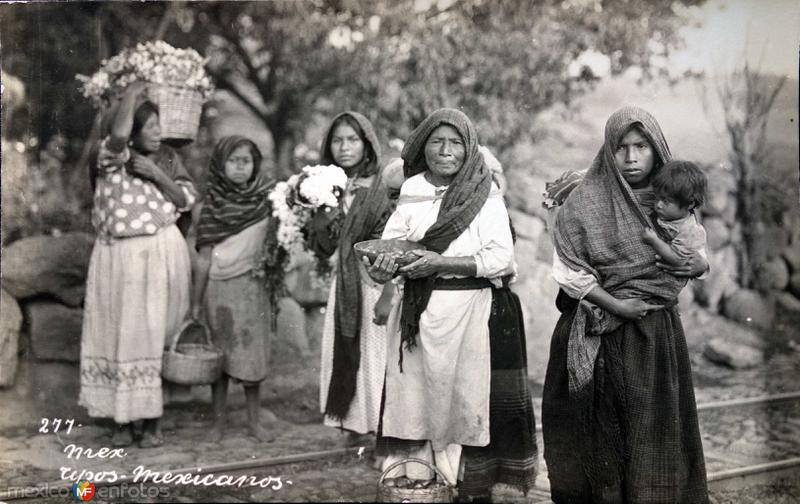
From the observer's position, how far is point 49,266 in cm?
672

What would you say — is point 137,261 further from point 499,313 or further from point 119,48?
point 499,313

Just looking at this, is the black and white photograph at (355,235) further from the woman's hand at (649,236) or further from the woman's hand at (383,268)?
the woman's hand at (649,236)

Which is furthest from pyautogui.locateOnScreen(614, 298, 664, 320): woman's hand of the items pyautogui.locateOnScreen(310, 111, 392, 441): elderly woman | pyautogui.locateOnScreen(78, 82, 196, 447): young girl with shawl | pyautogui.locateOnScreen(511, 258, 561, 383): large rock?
pyautogui.locateOnScreen(78, 82, 196, 447): young girl with shawl

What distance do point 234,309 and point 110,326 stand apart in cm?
86

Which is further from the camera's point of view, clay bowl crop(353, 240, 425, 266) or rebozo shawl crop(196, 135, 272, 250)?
rebozo shawl crop(196, 135, 272, 250)

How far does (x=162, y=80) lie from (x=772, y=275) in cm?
478

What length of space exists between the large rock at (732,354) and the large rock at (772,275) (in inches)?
19.7

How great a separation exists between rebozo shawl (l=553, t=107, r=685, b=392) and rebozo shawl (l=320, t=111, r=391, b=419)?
1.43 meters

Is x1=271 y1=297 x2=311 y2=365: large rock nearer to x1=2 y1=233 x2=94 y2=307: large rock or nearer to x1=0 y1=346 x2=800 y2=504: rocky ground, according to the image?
x1=0 y1=346 x2=800 y2=504: rocky ground

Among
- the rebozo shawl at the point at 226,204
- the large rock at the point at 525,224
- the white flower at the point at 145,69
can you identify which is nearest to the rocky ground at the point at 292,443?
the rebozo shawl at the point at 226,204

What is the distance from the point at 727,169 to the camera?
7047 millimetres

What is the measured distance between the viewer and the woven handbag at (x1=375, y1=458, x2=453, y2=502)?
5188 millimetres

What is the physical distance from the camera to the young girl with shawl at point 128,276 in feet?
21.2

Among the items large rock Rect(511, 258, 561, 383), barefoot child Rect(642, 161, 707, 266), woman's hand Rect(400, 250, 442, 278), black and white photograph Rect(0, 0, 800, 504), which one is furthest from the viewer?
large rock Rect(511, 258, 561, 383)
